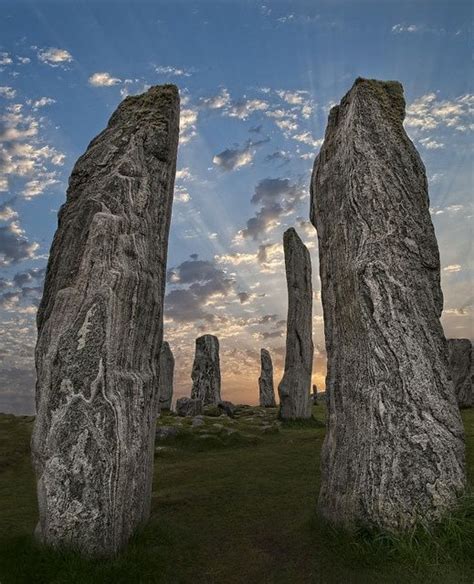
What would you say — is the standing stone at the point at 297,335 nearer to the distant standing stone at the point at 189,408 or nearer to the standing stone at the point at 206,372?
the distant standing stone at the point at 189,408

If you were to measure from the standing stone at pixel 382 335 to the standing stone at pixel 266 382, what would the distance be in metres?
23.1

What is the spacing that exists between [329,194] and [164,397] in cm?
2042

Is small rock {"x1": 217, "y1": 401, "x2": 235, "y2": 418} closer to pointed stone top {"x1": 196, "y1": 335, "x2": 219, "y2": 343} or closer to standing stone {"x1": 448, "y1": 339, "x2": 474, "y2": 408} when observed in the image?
pointed stone top {"x1": 196, "y1": 335, "x2": 219, "y2": 343}

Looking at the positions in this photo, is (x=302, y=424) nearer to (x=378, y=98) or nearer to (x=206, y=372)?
(x=206, y=372)

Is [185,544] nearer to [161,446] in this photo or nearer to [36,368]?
[36,368]

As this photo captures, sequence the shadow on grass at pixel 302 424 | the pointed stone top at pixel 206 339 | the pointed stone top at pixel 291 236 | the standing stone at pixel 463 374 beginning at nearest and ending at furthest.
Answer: the shadow on grass at pixel 302 424 → the pointed stone top at pixel 291 236 → the standing stone at pixel 463 374 → the pointed stone top at pixel 206 339

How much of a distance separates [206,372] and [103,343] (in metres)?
20.3

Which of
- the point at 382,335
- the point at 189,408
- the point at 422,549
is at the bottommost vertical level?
the point at 422,549

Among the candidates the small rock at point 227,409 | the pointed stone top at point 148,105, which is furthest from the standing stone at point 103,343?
the small rock at point 227,409

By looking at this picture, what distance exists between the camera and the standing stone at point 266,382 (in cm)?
2962

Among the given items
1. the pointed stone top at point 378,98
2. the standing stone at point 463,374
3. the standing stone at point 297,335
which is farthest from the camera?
the standing stone at point 463,374

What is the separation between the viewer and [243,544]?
6449 mm

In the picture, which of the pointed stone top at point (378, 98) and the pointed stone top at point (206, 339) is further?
the pointed stone top at point (206, 339)

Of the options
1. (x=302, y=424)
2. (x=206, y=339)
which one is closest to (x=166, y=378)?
(x=206, y=339)
